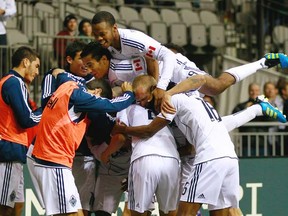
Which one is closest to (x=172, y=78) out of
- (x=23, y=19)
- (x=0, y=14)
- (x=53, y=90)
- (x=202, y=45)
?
(x=53, y=90)

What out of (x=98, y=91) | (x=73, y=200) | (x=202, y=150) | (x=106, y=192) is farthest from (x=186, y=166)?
(x=73, y=200)

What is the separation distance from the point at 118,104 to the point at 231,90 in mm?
7288

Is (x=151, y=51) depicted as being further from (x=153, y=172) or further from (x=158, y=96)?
(x=153, y=172)

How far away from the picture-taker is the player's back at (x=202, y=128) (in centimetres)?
984

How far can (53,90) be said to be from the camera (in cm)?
1016

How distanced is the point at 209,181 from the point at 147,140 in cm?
79

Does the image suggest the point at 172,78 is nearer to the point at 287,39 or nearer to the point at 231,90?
the point at 231,90

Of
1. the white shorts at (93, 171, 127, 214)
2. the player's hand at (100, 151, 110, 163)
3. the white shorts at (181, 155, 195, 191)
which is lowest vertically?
the white shorts at (93, 171, 127, 214)

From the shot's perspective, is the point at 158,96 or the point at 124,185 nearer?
the point at 158,96

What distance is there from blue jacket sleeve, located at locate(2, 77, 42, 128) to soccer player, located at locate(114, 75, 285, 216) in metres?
0.97

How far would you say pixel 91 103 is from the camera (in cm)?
938

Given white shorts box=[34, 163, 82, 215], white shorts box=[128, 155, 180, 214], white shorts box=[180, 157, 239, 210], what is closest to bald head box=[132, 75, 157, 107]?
white shorts box=[128, 155, 180, 214]

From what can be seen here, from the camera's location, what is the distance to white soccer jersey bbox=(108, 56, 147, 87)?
411 inches

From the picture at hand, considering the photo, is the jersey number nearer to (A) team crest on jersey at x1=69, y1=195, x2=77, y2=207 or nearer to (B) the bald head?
(B) the bald head
